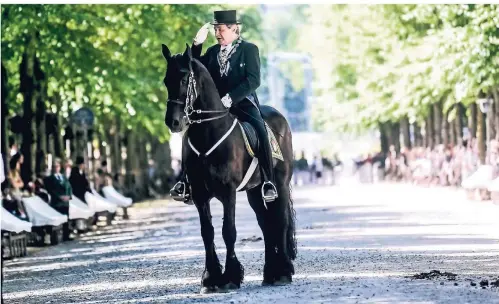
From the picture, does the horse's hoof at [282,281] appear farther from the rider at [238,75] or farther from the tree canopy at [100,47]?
the tree canopy at [100,47]

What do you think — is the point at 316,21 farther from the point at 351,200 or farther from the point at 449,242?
the point at 449,242

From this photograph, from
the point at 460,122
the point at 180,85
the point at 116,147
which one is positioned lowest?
the point at 180,85

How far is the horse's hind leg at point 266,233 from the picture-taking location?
15719mm

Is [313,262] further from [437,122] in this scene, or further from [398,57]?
[437,122]

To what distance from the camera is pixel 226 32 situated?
15.5 m

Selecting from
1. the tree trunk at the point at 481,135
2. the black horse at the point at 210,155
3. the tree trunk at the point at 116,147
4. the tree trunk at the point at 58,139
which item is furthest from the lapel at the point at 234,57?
the tree trunk at the point at 116,147

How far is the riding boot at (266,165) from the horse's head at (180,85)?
114 cm

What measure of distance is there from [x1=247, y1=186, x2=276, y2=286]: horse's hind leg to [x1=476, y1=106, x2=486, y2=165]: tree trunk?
25075 millimetres

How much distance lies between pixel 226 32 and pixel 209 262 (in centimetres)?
215

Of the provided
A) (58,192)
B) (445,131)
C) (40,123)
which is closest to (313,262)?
(58,192)

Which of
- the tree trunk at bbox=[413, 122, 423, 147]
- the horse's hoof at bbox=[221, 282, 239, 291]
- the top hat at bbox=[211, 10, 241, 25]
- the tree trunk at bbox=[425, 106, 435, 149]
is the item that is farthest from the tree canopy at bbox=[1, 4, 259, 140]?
the tree trunk at bbox=[413, 122, 423, 147]

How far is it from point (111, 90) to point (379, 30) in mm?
16249

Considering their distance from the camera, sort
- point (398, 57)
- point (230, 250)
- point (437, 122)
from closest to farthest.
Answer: point (230, 250) < point (398, 57) < point (437, 122)

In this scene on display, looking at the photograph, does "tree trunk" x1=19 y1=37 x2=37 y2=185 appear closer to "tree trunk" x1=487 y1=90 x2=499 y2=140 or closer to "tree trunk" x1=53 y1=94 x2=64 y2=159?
"tree trunk" x1=53 y1=94 x2=64 y2=159
